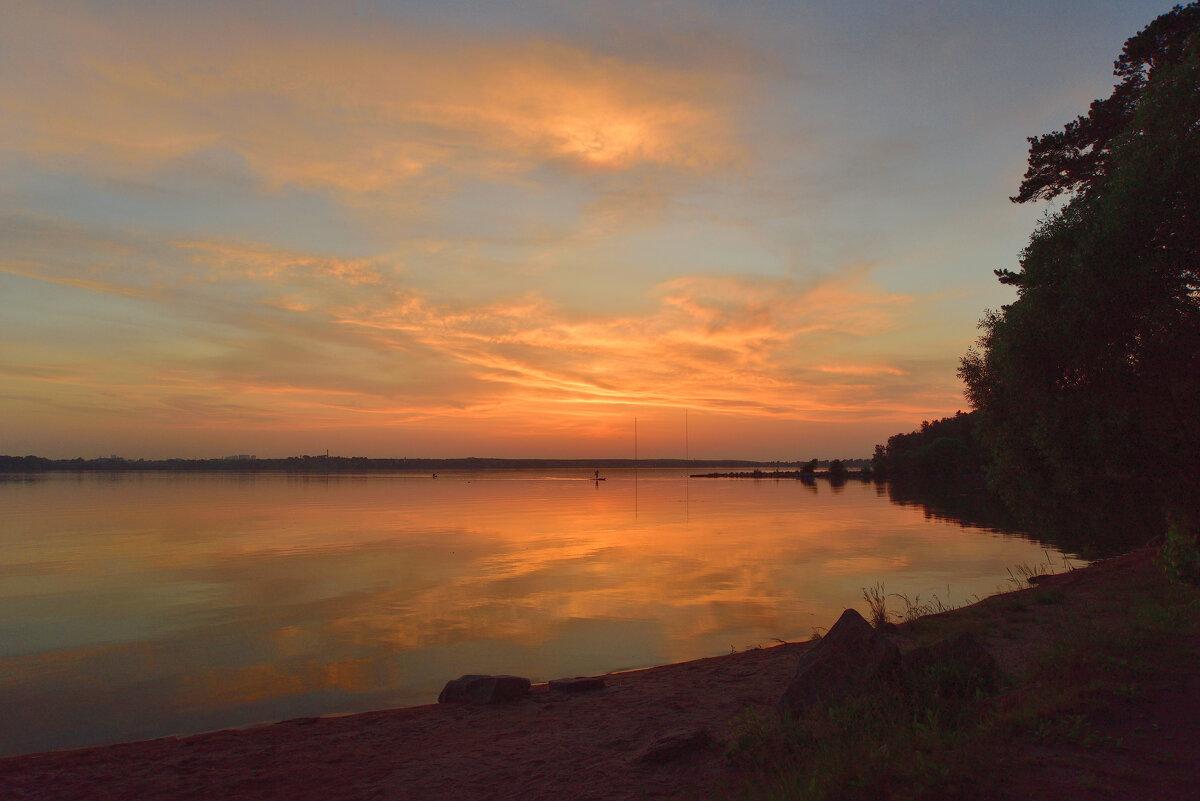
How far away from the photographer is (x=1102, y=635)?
11703mm

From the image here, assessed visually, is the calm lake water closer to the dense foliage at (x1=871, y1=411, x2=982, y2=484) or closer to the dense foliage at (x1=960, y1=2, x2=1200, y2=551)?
the dense foliage at (x1=960, y1=2, x2=1200, y2=551)

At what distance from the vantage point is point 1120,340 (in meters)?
16.4

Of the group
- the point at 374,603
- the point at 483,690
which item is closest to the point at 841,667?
the point at 483,690

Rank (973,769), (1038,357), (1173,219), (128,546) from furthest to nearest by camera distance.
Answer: (128,546)
(1038,357)
(1173,219)
(973,769)

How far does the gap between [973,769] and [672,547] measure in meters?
33.1

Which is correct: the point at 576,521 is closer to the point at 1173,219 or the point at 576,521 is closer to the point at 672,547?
the point at 672,547

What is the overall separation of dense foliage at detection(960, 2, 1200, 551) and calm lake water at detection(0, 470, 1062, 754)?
6.92m

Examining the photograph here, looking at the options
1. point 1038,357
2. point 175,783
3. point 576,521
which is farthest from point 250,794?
point 576,521

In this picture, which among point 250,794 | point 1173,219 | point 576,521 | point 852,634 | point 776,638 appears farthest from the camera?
point 576,521

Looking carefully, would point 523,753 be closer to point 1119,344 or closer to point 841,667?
point 841,667

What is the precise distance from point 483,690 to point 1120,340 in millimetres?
16473

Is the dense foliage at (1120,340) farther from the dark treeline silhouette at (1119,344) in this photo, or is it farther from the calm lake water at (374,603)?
the calm lake water at (374,603)

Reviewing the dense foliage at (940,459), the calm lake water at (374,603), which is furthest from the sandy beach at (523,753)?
the dense foliage at (940,459)

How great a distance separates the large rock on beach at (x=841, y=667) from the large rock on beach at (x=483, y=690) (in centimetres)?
592
